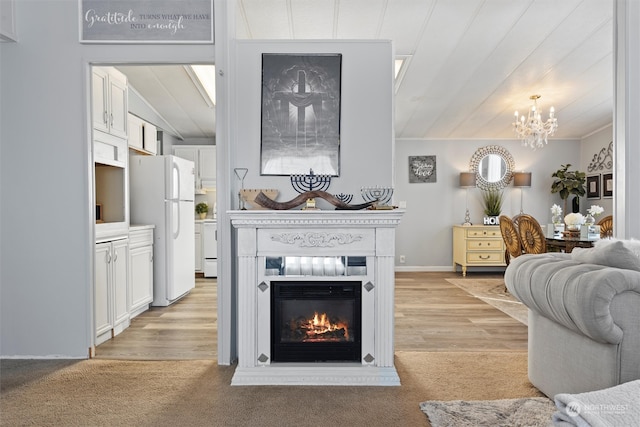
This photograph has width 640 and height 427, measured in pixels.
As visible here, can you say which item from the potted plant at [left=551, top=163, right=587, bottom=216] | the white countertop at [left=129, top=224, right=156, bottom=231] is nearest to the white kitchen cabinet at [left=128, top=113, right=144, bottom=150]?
the white countertop at [left=129, top=224, right=156, bottom=231]

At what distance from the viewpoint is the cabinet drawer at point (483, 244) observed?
6906mm

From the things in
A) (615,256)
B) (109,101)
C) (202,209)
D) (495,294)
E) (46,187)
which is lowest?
(495,294)

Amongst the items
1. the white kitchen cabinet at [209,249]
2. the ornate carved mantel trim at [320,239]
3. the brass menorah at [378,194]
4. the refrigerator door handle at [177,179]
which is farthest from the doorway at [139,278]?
the brass menorah at [378,194]

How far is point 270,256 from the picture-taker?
2.67 m

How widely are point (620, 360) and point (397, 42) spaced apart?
333cm

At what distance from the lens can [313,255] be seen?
2650 mm

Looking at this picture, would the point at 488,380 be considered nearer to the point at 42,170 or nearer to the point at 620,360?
the point at 620,360

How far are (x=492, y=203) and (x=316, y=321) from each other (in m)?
5.50

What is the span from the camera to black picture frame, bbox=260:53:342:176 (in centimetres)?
302

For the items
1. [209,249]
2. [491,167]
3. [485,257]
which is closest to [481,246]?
[485,257]

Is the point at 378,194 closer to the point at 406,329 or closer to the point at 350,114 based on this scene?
the point at 350,114

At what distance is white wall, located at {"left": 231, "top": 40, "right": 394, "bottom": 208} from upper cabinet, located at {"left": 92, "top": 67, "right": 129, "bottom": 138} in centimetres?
127

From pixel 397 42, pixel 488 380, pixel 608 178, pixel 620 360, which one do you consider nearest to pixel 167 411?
pixel 488 380

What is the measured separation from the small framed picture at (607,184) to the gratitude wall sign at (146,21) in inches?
251
